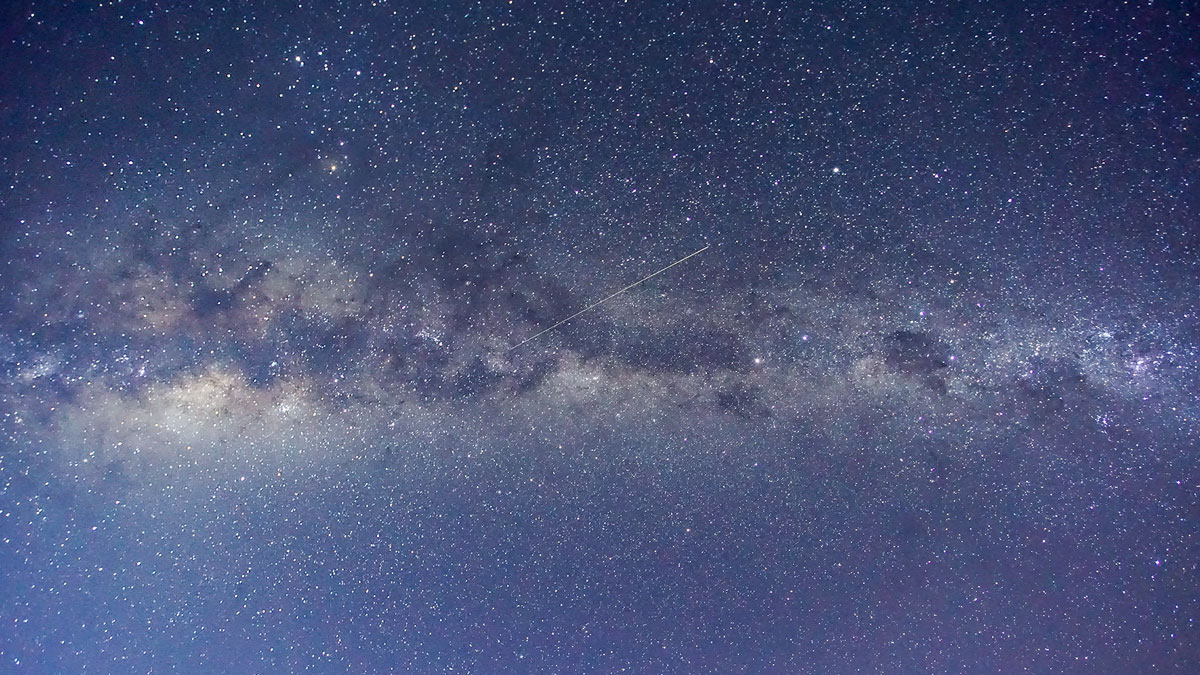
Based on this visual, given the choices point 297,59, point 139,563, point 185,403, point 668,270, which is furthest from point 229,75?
point 139,563

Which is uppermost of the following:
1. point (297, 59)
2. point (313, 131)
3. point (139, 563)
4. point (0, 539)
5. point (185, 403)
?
point (297, 59)

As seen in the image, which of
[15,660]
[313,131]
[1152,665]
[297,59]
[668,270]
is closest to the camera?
[297,59]

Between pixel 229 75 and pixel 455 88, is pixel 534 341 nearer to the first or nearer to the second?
pixel 455 88

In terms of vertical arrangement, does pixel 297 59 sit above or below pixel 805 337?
above

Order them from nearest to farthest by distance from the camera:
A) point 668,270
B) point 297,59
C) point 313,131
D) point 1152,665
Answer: point 297,59
point 313,131
point 668,270
point 1152,665

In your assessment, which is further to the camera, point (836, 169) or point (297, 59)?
point (836, 169)

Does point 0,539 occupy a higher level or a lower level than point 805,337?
lower

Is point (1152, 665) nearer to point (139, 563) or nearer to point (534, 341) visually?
point (534, 341)

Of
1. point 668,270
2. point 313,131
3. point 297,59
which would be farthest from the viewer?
point 668,270

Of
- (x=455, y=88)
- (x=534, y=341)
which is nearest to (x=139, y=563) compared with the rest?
(x=534, y=341)
